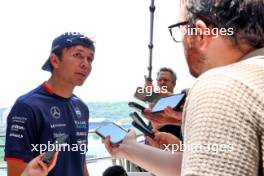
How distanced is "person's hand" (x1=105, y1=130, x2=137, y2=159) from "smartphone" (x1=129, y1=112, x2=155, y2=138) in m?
0.06

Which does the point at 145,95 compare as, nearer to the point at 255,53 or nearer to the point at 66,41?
the point at 66,41

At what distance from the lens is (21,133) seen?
1228mm

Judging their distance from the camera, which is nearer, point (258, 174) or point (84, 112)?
point (258, 174)

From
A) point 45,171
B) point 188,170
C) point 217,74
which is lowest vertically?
point 45,171

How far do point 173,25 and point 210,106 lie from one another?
26 centimetres

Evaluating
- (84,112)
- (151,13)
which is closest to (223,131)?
(84,112)

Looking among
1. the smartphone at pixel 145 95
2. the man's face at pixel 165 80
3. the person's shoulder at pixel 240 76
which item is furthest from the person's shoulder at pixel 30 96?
the man's face at pixel 165 80

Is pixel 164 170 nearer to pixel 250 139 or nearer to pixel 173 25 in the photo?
pixel 173 25

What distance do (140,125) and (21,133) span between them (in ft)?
1.34

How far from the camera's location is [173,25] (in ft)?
2.16

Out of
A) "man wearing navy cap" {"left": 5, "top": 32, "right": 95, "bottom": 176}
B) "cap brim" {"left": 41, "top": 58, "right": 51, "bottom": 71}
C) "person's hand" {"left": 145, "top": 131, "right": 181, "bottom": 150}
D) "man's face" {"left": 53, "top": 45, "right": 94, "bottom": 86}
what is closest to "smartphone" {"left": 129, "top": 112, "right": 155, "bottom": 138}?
"person's hand" {"left": 145, "top": 131, "right": 181, "bottom": 150}

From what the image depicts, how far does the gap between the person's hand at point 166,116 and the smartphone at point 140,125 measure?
0.09 ft

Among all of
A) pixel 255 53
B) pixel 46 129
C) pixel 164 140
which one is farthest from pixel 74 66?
pixel 255 53

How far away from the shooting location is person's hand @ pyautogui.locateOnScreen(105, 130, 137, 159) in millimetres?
1031
